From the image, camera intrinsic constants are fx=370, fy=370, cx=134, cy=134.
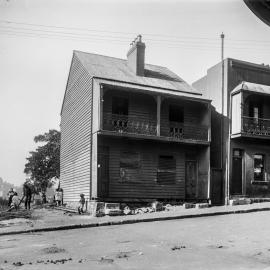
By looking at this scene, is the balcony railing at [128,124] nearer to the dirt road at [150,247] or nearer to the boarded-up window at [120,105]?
the boarded-up window at [120,105]

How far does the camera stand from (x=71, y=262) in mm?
6824

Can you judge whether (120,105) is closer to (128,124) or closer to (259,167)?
(128,124)

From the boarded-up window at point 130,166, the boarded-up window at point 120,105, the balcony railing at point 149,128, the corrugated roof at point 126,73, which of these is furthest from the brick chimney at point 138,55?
the boarded-up window at point 130,166

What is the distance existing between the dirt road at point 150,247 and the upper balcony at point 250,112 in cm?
839

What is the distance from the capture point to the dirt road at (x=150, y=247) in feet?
21.8

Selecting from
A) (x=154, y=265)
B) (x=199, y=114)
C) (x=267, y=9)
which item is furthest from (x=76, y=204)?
(x=267, y=9)

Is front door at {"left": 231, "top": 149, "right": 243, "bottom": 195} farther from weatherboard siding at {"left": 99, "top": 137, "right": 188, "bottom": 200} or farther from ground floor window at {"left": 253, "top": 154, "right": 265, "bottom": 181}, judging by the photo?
weatherboard siding at {"left": 99, "top": 137, "right": 188, "bottom": 200}

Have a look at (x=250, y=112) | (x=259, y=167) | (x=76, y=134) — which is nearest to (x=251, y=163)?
(x=259, y=167)

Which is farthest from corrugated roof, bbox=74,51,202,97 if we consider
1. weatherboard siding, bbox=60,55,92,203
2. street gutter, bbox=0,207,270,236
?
street gutter, bbox=0,207,270,236

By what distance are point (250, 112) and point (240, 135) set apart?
232 cm

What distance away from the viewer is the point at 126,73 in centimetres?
2136

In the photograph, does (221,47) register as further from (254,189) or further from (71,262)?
(71,262)

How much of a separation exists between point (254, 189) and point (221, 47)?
29.4 feet

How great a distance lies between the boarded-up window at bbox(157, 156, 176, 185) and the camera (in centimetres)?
1959
